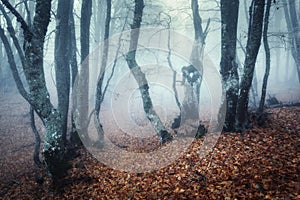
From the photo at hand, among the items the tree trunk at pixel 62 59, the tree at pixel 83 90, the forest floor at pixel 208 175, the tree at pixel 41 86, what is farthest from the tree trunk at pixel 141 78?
the tree at pixel 41 86

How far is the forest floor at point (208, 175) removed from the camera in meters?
5.87

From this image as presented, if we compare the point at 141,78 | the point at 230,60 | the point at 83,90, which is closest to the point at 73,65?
the point at 83,90

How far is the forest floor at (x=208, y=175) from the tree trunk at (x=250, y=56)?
686 mm

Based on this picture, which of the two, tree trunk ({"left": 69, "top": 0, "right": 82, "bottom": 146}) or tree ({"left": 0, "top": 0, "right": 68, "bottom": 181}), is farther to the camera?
tree trunk ({"left": 69, "top": 0, "right": 82, "bottom": 146})

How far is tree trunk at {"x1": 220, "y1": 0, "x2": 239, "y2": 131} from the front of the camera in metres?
8.92

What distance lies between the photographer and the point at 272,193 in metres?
5.32

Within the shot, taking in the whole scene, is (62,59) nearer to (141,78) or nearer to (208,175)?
(141,78)

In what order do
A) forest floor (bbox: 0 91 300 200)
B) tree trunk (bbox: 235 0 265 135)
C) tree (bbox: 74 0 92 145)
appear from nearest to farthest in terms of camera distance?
forest floor (bbox: 0 91 300 200), tree trunk (bbox: 235 0 265 135), tree (bbox: 74 0 92 145)

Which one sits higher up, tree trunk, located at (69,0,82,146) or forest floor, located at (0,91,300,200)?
tree trunk, located at (69,0,82,146)

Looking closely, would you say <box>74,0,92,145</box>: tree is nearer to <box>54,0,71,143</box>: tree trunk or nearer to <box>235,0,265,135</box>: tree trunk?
<box>54,0,71,143</box>: tree trunk

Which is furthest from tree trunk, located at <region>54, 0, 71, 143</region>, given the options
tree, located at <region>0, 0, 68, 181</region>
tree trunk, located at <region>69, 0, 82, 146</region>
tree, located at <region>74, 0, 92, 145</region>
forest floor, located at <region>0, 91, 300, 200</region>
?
tree, located at <region>0, 0, 68, 181</region>

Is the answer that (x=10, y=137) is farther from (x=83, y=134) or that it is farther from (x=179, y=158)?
(x=179, y=158)

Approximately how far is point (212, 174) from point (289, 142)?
118 inches

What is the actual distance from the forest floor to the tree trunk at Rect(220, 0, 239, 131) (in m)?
0.92
